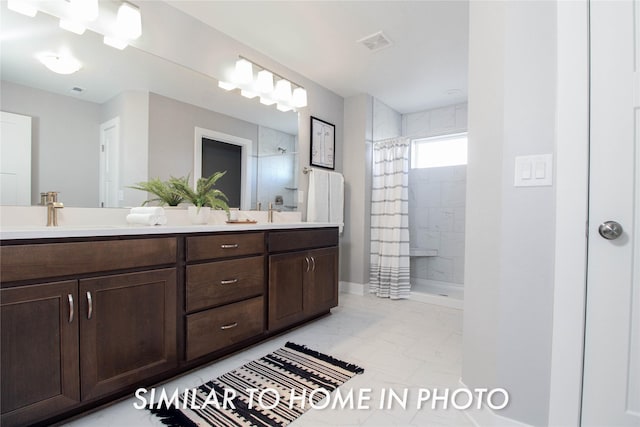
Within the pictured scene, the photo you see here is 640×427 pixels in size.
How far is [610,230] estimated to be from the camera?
1.00 metres

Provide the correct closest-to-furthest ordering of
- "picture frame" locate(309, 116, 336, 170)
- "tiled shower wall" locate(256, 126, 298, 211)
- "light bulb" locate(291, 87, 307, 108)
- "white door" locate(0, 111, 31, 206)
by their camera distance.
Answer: "white door" locate(0, 111, 31, 206)
"tiled shower wall" locate(256, 126, 298, 211)
"light bulb" locate(291, 87, 307, 108)
"picture frame" locate(309, 116, 336, 170)

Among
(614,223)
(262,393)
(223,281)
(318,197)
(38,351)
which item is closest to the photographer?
(614,223)

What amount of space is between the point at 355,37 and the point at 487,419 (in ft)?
8.56

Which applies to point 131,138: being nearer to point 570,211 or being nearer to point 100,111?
point 100,111

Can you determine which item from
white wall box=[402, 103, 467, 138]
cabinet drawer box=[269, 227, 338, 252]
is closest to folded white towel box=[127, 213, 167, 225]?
cabinet drawer box=[269, 227, 338, 252]

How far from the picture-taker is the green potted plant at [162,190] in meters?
1.89

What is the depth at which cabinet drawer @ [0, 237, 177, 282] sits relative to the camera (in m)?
1.08

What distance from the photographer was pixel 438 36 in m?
2.35

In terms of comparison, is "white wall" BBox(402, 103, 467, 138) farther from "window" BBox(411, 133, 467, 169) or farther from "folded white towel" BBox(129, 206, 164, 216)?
"folded white towel" BBox(129, 206, 164, 216)

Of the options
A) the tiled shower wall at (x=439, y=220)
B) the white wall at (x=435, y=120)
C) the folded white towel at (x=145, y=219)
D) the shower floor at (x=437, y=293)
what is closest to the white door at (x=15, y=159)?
the folded white towel at (x=145, y=219)

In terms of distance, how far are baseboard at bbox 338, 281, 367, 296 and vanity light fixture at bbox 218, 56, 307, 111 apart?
2107mm

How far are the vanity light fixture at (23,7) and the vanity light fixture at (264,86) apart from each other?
107cm

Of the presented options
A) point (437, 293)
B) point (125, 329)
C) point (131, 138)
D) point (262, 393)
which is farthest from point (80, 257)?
point (437, 293)

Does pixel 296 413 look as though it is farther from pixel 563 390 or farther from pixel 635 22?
pixel 635 22
